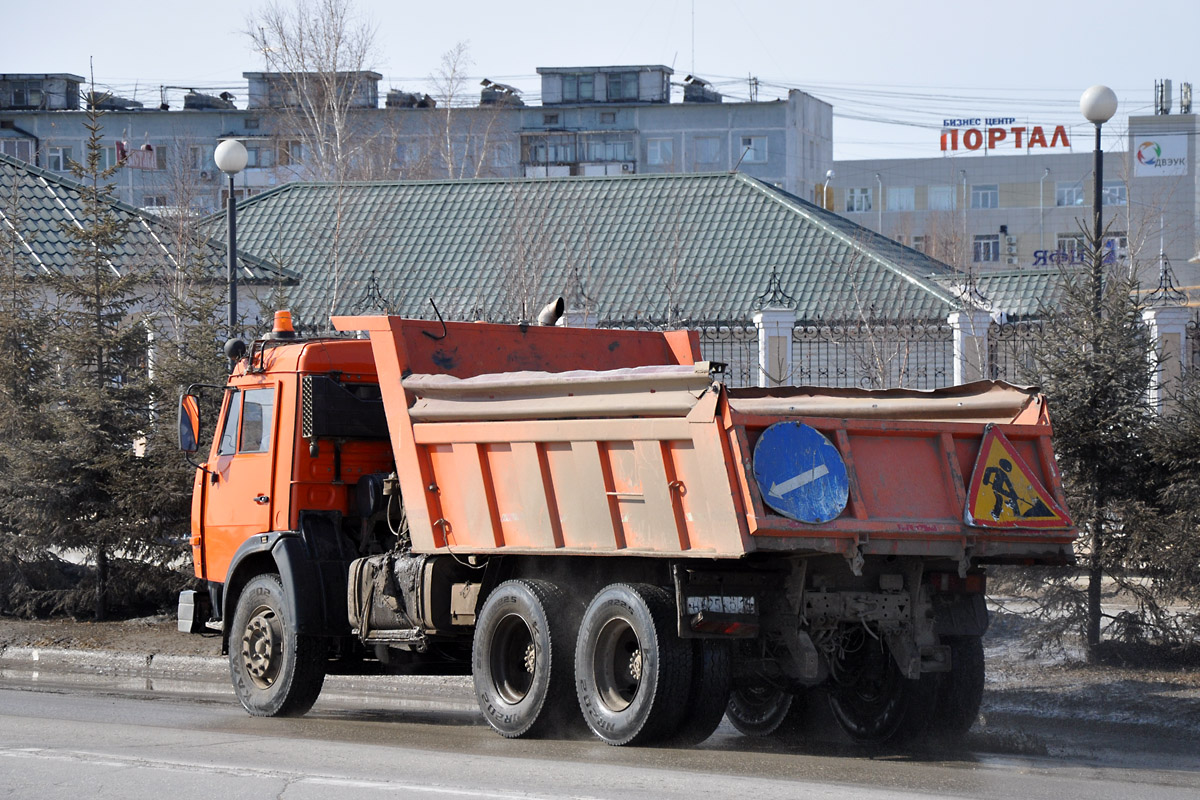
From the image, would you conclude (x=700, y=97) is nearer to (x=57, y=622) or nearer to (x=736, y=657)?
(x=57, y=622)

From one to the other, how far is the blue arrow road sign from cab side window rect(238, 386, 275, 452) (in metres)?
4.71

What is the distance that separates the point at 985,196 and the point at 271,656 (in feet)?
308

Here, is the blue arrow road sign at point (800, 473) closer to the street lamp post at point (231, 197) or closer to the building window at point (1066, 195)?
the street lamp post at point (231, 197)

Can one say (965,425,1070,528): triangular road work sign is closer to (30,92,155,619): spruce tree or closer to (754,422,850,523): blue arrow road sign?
(754,422,850,523): blue arrow road sign

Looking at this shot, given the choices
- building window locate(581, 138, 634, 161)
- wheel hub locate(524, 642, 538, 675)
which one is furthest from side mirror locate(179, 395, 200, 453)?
building window locate(581, 138, 634, 161)

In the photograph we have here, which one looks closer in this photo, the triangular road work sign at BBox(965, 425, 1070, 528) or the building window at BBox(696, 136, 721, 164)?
the triangular road work sign at BBox(965, 425, 1070, 528)

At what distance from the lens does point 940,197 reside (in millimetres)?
101500

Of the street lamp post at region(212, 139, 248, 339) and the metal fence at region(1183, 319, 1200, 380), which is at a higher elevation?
the street lamp post at region(212, 139, 248, 339)

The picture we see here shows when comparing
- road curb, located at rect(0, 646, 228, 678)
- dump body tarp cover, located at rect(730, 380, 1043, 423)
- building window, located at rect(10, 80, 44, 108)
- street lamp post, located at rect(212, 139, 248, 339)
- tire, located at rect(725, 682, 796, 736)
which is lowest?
road curb, located at rect(0, 646, 228, 678)

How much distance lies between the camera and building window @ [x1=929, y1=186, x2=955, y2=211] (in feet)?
332

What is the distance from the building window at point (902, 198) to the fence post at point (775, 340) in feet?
270

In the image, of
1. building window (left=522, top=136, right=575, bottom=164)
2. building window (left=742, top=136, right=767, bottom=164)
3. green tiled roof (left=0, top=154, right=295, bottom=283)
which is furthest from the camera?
building window (left=742, top=136, right=767, bottom=164)

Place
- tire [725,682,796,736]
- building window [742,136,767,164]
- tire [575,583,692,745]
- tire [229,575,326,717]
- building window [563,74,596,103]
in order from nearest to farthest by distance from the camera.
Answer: tire [575,583,692,745], tire [725,682,796,736], tire [229,575,326,717], building window [742,136,767,164], building window [563,74,596,103]

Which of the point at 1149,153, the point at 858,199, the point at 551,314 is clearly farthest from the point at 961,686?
the point at 858,199
